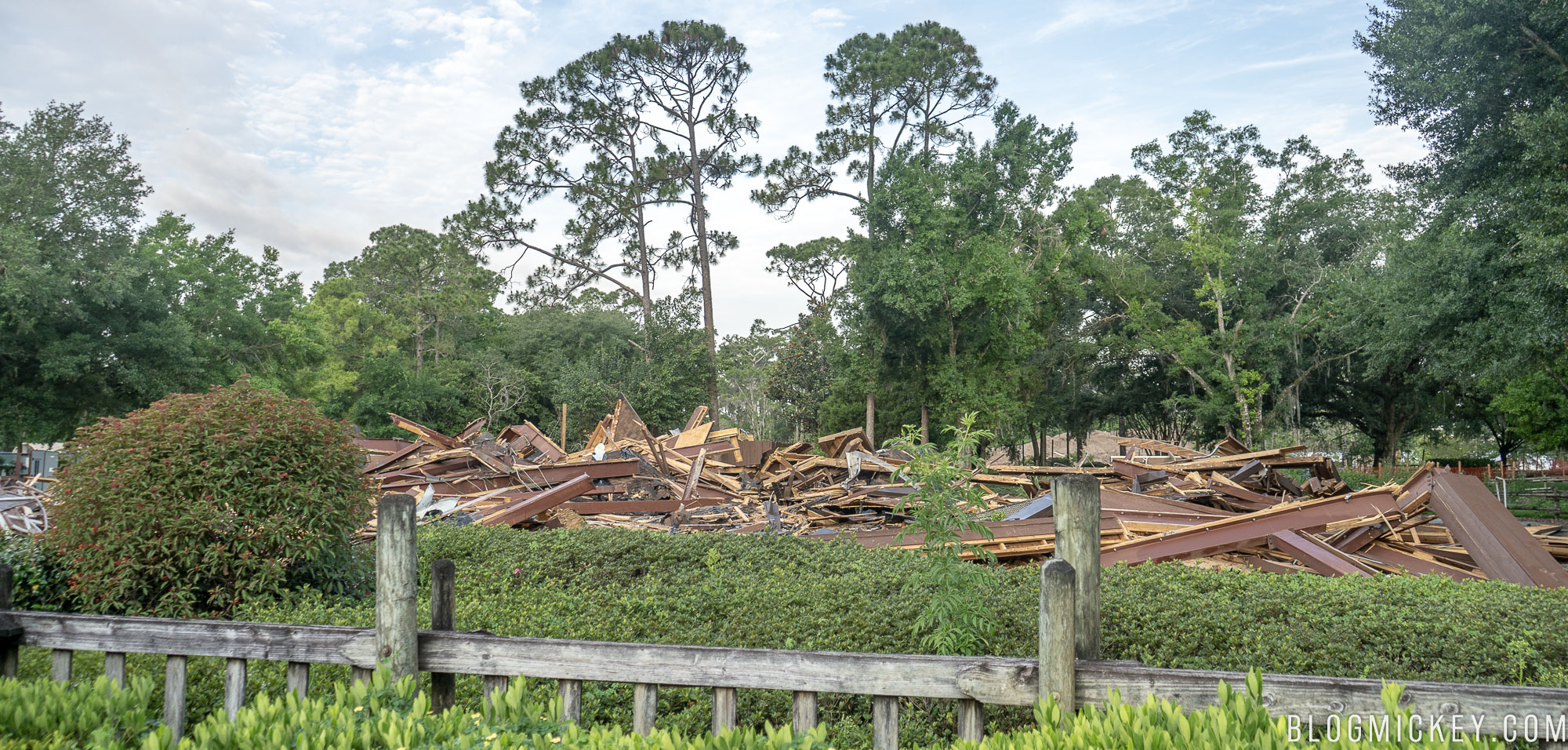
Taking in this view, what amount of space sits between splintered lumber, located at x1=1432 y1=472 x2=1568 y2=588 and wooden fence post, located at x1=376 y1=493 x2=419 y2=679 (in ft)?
30.7

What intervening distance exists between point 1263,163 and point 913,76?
16.9 meters

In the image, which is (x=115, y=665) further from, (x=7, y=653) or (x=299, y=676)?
(x=299, y=676)

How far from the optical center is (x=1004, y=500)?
477 inches

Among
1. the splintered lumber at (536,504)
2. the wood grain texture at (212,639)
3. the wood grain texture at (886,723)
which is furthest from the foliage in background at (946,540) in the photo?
the splintered lumber at (536,504)

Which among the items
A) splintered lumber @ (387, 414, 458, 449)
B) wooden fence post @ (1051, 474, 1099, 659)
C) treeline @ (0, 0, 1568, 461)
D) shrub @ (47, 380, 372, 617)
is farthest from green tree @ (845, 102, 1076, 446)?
wooden fence post @ (1051, 474, 1099, 659)

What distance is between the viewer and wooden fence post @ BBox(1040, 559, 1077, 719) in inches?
115

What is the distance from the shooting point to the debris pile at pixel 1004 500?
27.8 feet

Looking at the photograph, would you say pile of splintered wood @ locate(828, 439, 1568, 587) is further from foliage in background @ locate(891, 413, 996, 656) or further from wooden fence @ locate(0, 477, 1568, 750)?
wooden fence @ locate(0, 477, 1568, 750)

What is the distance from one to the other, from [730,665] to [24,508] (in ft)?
50.9

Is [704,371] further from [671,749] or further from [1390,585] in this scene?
[671,749]

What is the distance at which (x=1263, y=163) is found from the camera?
37219 mm

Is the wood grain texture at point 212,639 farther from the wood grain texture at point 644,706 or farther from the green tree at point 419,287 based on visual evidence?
the green tree at point 419,287

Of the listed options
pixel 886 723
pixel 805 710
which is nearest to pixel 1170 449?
pixel 886 723

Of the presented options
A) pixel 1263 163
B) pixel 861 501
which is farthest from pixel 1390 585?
pixel 1263 163
